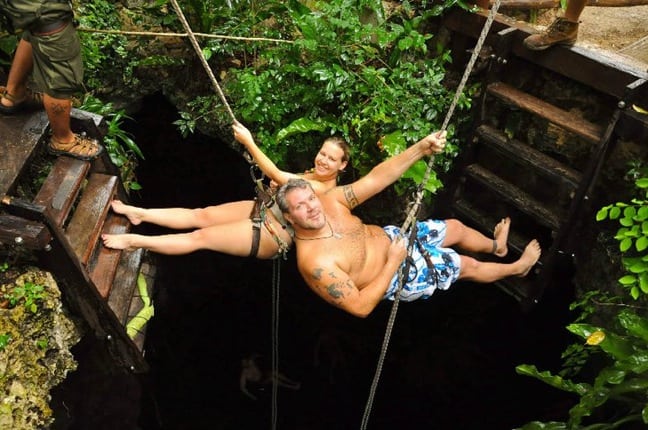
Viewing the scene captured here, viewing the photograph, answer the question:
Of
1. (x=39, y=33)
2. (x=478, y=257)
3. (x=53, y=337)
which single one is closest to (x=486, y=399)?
(x=478, y=257)

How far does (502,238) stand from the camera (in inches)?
206

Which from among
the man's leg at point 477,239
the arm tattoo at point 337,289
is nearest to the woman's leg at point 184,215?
the arm tattoo at point 337,289

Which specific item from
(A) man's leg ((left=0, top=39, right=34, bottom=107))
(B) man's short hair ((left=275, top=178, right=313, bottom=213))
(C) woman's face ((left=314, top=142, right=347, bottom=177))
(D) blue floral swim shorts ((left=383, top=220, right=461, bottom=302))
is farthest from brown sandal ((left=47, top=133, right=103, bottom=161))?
(D) blue floral swim shorts ((left=383, top=220, right=461, bottom=302))

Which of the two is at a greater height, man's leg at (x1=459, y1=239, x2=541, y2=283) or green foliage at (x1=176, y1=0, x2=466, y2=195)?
green foliage at (x1=176, y1=0, x2=466, y2=195)

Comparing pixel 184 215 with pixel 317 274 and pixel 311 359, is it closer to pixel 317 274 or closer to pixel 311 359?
pixel 317 274

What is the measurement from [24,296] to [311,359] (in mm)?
2896

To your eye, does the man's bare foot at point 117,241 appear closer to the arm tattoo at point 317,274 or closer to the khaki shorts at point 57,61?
the khaki shorts at point 57,61

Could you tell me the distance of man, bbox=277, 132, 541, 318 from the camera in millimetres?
4137

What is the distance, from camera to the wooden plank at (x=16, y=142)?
3855mm

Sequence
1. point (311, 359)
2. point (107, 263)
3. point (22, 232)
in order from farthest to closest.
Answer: point (311, 359) → point (107, 263) → point (22, 232)

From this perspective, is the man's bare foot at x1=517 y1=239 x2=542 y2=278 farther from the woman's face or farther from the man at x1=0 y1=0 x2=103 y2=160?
the man at x1=0 y1=0 x2=103 y2=160

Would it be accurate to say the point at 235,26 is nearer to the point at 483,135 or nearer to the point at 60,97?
the point at 60,97

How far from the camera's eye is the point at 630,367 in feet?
11.7

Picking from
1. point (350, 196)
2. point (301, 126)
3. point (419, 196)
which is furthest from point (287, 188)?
point (301, 126)
